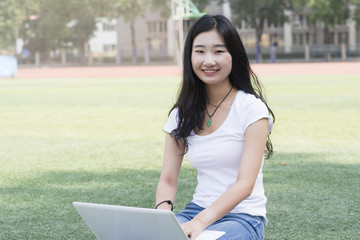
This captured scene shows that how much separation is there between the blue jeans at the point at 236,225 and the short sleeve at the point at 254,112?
0.40 m

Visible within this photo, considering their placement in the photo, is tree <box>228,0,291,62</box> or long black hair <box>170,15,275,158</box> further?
tree <box>228,0,291,62</box>

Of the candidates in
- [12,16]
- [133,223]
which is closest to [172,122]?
[133,223]

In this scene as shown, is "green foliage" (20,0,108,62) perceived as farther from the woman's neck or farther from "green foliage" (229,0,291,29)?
the woman's neck

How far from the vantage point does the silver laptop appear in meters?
2.45

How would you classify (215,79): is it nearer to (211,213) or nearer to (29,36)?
(211,213)

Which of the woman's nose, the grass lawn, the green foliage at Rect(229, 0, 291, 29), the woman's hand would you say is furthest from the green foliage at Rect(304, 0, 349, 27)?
the woman's hand

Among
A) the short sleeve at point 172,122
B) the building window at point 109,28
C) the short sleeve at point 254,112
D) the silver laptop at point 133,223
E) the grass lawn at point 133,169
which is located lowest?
the grass lawn at point 133,169

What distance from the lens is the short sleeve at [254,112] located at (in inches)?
113

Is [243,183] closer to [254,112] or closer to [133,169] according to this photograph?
[254,112]

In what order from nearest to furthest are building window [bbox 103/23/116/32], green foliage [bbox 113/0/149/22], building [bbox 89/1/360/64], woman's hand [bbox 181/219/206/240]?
woman's hand [bbox 181/219/206/240]
green foliage [bbox 113/0/149/22]
building [bbox 89/1/360/64]
building window [bbox 103/23/116/32]

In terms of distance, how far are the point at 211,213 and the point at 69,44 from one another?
6800 cm

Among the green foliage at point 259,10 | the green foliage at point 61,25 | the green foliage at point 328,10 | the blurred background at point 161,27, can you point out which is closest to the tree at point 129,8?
the blurred background at point 161,27

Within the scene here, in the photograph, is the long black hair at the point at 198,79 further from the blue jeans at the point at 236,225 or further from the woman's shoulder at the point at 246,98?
the blue jeans at the point at 236,225

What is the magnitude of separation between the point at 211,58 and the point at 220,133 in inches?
13.5
